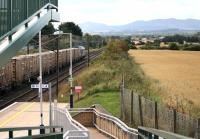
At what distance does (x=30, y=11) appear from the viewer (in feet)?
37.1

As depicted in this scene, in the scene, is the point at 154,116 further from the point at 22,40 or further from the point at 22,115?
the point at 22,115

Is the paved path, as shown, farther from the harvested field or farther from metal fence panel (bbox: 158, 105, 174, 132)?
metal fence panel (bbox: 158, 105, 174, 132)

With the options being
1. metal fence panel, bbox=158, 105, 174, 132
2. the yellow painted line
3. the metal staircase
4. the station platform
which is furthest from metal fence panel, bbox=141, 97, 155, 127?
the yellow painted line

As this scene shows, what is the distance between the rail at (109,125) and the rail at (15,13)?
22.2ft

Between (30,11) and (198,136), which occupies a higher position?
(30,11)

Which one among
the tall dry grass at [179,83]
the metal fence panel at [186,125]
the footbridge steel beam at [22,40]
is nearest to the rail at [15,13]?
the footbridge steel beam at [22,40]

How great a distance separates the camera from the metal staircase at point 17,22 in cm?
927

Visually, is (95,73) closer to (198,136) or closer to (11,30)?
(198,136)

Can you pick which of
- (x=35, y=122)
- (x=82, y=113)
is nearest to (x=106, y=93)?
(x=35, y=122)

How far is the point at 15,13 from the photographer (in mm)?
10211

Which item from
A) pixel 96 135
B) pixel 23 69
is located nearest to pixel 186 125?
pixel 96 135

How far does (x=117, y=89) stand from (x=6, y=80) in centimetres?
1158

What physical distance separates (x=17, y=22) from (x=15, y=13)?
19 centimetres

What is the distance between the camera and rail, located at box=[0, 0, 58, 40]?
30.5 ft
